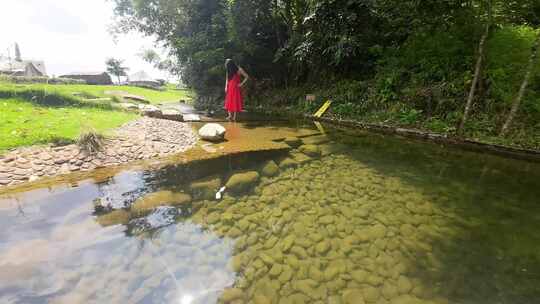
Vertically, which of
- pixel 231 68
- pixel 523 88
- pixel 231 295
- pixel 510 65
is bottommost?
pixel 231 295

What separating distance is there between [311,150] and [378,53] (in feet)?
22.5

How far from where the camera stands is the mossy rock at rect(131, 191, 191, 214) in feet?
12.3

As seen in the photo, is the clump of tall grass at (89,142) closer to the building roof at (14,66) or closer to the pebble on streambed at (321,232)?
the pebble on streambed at (321,232)

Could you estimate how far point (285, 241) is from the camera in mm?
3031

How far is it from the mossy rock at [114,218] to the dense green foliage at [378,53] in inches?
302

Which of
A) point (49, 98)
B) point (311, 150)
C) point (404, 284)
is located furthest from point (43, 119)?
point (404, 284)

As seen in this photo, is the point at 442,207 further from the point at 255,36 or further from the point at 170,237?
the point at 255,36

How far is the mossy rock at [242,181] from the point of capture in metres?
4.37

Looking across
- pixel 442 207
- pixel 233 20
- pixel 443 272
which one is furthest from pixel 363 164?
pixel 233 20

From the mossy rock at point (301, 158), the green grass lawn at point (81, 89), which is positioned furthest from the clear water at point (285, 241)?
the green grass lawn at point (81, 89)

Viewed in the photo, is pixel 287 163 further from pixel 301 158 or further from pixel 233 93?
pixel 233 93

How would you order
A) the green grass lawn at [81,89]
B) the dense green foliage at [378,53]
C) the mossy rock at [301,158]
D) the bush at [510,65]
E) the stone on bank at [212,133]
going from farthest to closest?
the green grass lawn at [81,89] → the stone on bank at [212,133] → the dense green foliage at [378,53] → the bush at [510,65] → the mossy rock at [301,158]

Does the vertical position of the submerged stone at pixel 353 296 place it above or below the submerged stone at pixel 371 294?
below

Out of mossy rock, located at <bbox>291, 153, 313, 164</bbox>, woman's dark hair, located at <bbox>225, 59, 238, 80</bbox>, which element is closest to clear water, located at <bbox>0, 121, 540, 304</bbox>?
mossy rock, located at <bbox>291, 153, 313, 164</bbox>
